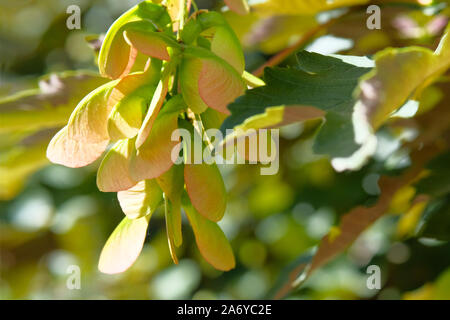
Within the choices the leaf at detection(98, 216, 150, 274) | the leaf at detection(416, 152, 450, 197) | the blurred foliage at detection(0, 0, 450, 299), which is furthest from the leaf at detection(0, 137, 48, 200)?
the leaf at detection(416, 152, 450, 197)

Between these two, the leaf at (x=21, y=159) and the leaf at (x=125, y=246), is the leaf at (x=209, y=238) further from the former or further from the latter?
the leaf at (x=21, y=159)

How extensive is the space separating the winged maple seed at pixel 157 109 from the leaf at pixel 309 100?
0.03m

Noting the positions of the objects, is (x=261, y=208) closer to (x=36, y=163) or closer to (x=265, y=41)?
(x=265, y=41)

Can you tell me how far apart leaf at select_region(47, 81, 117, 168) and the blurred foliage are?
0.81 feet

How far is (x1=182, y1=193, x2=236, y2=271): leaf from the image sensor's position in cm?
49

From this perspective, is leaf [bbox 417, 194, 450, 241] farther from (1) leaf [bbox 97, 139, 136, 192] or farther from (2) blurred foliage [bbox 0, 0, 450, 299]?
(1) leaf [bbox 97, 139, 136, 192]

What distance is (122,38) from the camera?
0.45 m

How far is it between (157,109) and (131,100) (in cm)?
3

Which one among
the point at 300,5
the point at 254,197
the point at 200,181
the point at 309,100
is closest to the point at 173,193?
the point at 200,181

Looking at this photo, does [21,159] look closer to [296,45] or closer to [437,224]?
[296,45]

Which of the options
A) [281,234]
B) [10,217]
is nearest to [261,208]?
[281,234]

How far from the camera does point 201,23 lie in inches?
18.5
